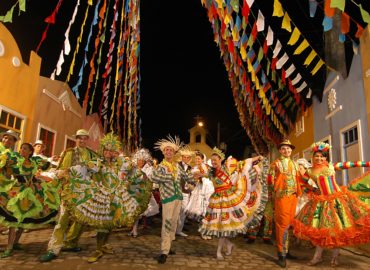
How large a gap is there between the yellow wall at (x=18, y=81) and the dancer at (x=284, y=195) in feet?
24.6

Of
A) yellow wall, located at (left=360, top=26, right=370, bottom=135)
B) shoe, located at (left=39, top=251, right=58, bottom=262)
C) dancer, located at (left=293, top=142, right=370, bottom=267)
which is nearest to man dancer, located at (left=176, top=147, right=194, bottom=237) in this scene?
dancer, located at (left=293, top=142, right=370, bottom=267)

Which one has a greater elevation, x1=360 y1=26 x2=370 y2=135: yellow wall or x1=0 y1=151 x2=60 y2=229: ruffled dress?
x1=360 y1=26 x2=370 y2=135: yellow wall

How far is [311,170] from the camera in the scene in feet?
16.6

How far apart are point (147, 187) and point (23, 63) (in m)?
6.64

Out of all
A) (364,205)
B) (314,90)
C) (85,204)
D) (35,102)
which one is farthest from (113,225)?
(314,90)

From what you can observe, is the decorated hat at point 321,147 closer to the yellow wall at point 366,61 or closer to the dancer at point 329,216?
the dancer at point 329,216

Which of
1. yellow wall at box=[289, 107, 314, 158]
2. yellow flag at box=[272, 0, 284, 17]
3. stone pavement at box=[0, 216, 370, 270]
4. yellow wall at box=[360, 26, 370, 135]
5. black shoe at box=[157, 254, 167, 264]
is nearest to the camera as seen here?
stone pavement at box=[0, 216, 370, 270]

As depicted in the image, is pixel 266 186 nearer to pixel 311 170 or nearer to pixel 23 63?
pixel 311 170

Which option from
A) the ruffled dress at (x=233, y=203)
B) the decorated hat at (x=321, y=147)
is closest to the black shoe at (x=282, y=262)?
the ruffled dress at (x=233, y=203)

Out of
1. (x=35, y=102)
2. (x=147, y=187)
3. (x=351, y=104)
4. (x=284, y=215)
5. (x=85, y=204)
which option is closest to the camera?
(x=85, y=204)

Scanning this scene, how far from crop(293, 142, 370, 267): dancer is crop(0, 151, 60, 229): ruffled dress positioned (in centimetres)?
427

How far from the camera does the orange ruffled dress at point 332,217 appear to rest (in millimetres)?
4305

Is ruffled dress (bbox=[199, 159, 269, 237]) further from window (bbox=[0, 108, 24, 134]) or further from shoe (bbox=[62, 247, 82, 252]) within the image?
window (bbox=[0, 108, 24, 134])

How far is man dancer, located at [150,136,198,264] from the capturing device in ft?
15.3
